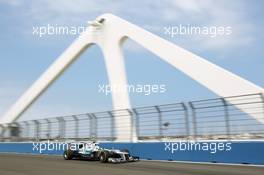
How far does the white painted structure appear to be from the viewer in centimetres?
2397

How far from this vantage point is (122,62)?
3338 cm

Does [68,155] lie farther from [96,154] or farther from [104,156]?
[104,156]

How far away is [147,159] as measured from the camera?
1775 centimetres

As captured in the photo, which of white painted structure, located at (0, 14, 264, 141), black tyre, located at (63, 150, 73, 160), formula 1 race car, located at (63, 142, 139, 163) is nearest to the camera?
formula 1 race car, located at (63, 142, 139, 163)

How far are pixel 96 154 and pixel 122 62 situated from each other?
17422 millimetres

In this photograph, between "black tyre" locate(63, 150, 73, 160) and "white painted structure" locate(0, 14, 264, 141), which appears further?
"white painted structure" locate(0, 14, 264, 141)

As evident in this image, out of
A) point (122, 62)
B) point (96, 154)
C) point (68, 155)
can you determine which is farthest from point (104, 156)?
point (122, 62)

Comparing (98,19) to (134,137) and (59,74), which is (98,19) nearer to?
(59,74)

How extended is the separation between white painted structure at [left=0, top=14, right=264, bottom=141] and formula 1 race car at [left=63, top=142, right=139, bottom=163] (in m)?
2.42

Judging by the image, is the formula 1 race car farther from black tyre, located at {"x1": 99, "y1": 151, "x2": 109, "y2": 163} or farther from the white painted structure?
the white painted structure

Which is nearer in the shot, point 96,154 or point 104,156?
point 104,156

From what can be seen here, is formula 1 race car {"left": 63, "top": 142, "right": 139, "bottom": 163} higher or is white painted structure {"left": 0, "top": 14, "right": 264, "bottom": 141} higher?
white painted structure {"left": 0, "top": 14, "right": 264, "bottom": 141}

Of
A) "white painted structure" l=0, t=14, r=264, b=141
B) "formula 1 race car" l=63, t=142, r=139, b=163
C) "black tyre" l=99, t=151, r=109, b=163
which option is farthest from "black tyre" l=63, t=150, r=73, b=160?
"white painted structure" l=0, t=14, r=264, b=141

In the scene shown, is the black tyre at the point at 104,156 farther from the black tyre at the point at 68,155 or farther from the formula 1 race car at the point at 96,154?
the black tyre at the point at 68,155
